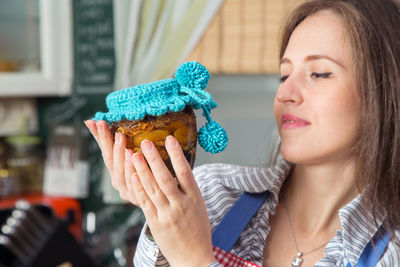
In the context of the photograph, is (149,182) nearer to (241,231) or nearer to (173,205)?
(173,205)

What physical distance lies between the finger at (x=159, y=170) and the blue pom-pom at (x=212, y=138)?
0.26 feet

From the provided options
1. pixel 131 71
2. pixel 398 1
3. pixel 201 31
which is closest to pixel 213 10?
pixel 201 31

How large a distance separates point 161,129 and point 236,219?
0.38 m

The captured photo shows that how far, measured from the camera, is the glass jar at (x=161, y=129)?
727mm

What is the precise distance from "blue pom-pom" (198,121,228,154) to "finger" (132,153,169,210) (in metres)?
0.10

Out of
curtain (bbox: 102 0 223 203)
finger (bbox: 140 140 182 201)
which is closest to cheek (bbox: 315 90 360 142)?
finger (bbox: 140 140 182 201)

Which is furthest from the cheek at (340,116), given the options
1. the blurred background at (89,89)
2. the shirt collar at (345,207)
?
the blurred background at (89,89)

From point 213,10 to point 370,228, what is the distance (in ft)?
Result: 3.78

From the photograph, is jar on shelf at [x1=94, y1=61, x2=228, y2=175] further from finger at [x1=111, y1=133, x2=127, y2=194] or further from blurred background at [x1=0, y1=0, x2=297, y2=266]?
blurred background at [x1=0, y1=0, x2=297, y2=266]

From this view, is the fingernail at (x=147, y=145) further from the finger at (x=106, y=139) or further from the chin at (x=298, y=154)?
the chin at (x=298, y=154)

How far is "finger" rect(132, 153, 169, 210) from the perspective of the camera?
28.5 inches

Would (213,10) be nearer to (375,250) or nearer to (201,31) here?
(201,31)

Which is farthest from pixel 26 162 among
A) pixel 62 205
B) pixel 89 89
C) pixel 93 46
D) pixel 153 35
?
pixel 153 35

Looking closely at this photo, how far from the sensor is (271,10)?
1804mm
